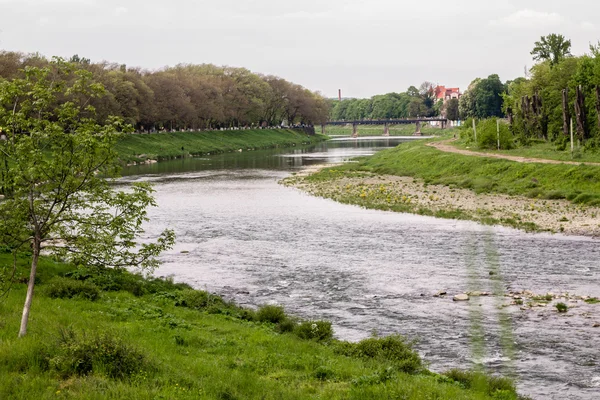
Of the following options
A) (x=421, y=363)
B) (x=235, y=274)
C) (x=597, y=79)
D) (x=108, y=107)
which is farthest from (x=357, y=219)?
(x=108, y=107)

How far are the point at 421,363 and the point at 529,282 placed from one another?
9874mm

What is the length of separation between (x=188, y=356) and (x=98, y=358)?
2.56 m

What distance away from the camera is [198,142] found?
13600cm

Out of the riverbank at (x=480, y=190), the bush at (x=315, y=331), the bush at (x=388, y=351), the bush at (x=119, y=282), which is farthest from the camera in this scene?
the riverbank at (x=480, y=190)

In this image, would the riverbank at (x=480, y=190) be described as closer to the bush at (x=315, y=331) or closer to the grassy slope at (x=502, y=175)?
the grassy slope at (x=502, y=175)

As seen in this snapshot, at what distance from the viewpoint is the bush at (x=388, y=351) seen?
51.7ft

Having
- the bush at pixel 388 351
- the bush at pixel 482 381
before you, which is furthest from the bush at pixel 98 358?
the bush at pixel 482 381

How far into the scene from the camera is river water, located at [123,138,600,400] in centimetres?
1702

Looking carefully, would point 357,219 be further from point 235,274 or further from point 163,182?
point 163,182

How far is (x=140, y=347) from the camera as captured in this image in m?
14.0

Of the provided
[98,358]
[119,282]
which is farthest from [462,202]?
[98,358]

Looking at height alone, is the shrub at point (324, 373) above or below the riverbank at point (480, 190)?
below

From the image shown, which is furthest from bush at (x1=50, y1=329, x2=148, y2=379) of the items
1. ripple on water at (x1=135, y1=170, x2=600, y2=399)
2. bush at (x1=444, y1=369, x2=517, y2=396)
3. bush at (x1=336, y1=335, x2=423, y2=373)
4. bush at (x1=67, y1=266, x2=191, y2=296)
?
bush at (x1=67, y1=266, x2=191, y2=296)

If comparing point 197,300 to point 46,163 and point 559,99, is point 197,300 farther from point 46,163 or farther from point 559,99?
point 559,99
